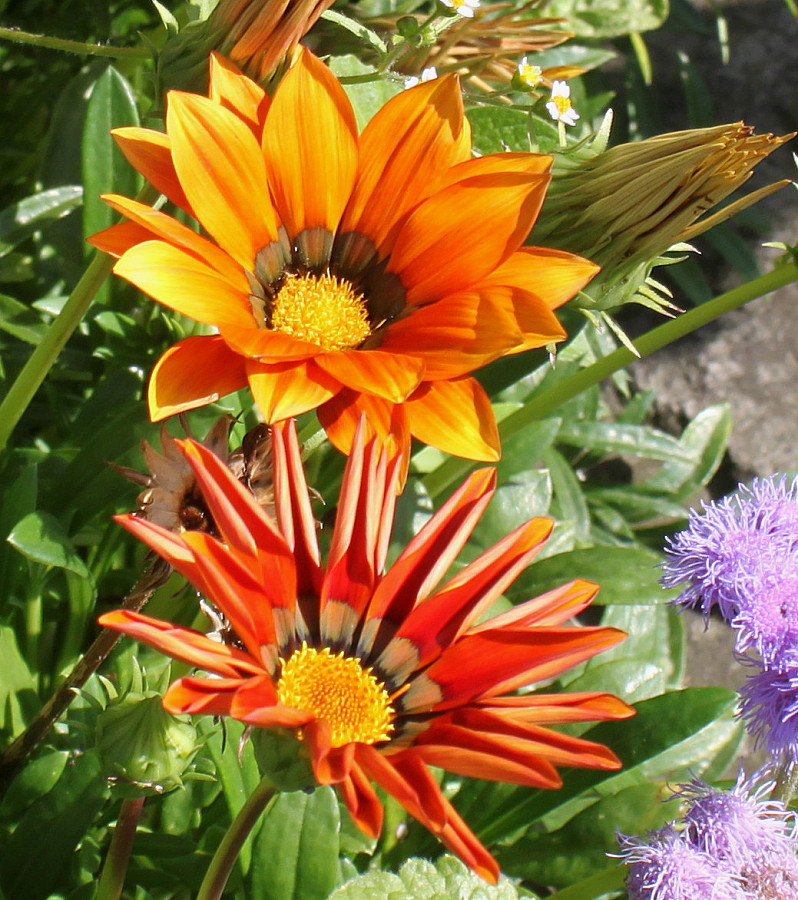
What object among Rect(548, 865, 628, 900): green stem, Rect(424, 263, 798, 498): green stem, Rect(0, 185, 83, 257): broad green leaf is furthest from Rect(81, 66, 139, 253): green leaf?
Rect(548, 865, 628, 900): green stem

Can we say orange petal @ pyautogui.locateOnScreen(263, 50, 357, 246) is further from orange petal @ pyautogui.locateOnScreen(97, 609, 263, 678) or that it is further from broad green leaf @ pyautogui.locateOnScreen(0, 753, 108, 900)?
broad green leaf @ pyautogui.locateOnScreen(0, 753, 108, 900)

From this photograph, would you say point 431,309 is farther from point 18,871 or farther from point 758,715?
point 18,871

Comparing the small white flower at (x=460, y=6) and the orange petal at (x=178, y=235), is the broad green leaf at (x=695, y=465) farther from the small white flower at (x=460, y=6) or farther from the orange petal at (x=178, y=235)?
the orange petal at (x=178, y=235)

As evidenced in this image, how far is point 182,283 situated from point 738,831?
763 millimetres

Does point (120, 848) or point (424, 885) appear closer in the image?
point (120, 848)

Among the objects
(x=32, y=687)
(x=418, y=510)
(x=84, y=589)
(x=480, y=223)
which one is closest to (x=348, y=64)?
(x=480, y=223)

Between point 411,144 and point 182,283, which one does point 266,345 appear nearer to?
point 182,283

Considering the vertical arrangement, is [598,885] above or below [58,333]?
below

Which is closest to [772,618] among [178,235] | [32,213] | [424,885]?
[424,885]

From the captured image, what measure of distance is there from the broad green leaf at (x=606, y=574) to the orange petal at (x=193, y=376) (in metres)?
0.99

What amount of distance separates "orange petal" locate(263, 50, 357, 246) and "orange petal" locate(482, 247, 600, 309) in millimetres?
219

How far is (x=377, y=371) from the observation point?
104 centimetres

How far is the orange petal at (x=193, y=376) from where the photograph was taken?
102 cm

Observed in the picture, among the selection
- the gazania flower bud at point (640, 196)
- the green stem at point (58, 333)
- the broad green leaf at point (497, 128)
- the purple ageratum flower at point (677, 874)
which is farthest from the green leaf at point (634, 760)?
the green stem at point (58, 333)
